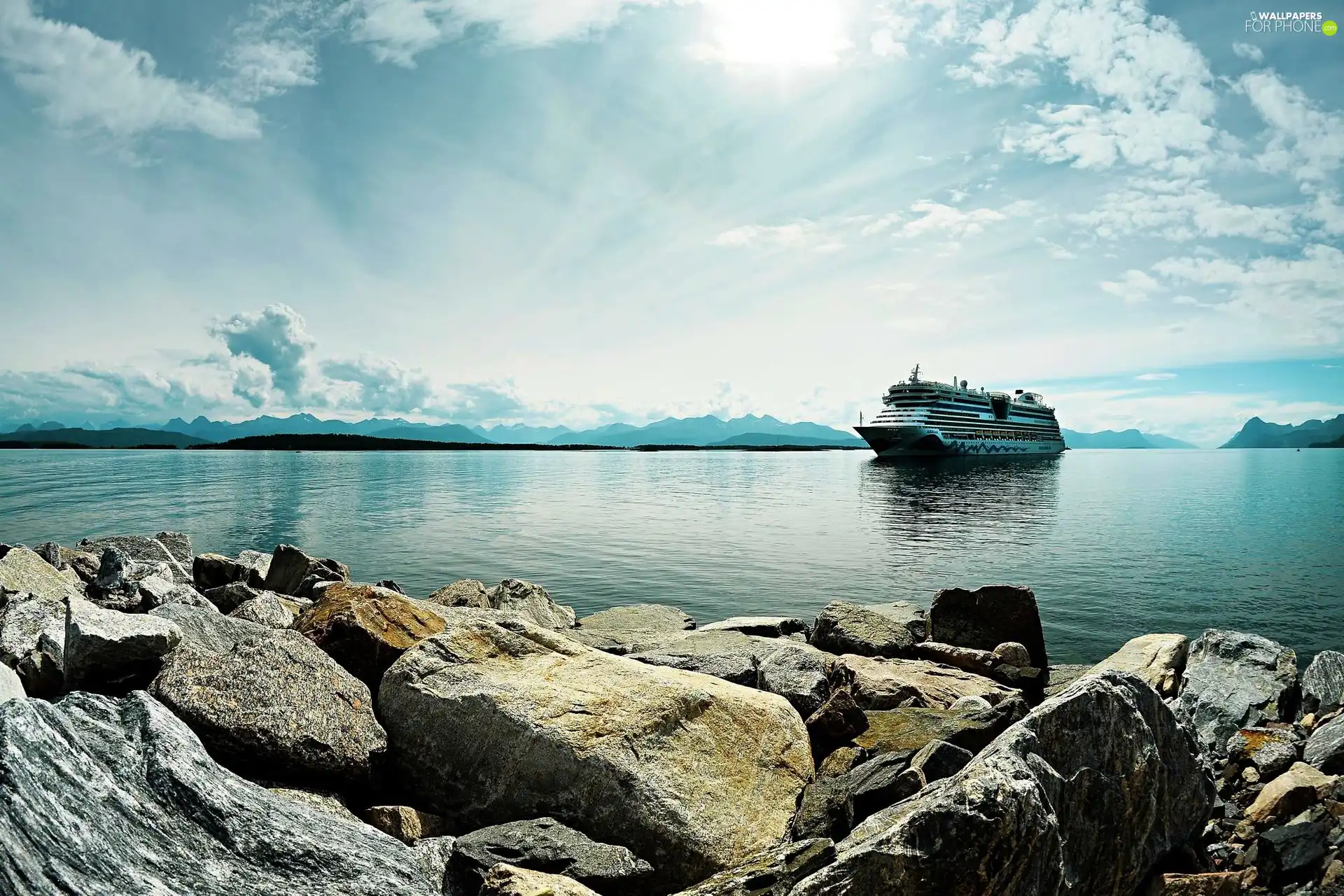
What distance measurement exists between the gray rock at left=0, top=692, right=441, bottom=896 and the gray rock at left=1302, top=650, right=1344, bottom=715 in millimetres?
12274

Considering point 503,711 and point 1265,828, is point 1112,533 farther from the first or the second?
point 503,711

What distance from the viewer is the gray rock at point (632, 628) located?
43.4 feet

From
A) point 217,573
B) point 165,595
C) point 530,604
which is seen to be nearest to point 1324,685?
point 530,604

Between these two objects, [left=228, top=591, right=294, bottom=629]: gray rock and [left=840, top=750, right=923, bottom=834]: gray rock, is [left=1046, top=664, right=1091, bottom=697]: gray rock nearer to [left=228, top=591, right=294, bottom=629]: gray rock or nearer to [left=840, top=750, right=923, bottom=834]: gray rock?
[left=840, top=750, right=923, bottom=834]: gray rock

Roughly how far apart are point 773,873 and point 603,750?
1692 millimetres

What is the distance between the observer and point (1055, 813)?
16.7 ft

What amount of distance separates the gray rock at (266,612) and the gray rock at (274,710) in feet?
12.3

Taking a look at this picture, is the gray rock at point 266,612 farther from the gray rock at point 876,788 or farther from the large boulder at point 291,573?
the gray rock at point 876,788

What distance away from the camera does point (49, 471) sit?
96.6m

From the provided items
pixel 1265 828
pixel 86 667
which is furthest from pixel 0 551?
pixel 1265 828

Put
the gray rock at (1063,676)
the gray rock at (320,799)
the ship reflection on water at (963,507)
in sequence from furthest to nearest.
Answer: the ship reflection on water at (963,507), the gray rock at (1063,676), the gray rock at (320,799)

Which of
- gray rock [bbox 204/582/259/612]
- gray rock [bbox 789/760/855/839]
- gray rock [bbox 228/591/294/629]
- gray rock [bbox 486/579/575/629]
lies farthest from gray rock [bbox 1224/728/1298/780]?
gray rock [bbox 204/582/259/612]

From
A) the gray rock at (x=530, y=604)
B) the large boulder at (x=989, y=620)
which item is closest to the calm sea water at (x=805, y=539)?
the large boulder at (x=989, y=620)

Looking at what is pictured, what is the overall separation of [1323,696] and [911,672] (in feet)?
18.7
